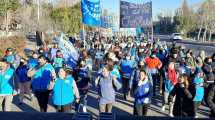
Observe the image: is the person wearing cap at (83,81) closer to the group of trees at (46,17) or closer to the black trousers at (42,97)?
the black trousers at (42,97)

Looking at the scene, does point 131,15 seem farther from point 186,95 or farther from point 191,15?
point 191,15

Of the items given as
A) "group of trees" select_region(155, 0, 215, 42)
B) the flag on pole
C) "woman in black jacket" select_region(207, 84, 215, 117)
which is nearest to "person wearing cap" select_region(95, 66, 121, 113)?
"woman in black jacket" select_region(207, 84, 215, 117)

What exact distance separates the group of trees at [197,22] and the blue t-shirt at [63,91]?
67.2m

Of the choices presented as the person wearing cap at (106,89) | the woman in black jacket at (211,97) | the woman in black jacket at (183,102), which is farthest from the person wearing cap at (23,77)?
the woman in black jacket at (211,97)

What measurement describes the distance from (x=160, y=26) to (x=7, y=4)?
275 feet

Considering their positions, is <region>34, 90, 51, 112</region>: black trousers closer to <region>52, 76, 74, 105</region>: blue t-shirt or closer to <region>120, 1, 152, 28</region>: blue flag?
<region>52, 76, 74, 105</region>: blue t-shirt

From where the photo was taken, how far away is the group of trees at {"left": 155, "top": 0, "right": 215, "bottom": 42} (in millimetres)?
77125

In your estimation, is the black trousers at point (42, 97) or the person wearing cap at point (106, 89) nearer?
the person wearing cap at point (106, 89)

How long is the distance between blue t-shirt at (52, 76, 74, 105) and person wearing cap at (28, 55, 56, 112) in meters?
0.92

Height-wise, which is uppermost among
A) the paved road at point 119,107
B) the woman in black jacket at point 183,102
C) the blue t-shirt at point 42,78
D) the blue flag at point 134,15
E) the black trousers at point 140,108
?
the blue flag at point 134,15

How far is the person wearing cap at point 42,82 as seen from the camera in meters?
10.1

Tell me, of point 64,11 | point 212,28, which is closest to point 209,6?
point 212,28

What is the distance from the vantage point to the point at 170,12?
127188mm

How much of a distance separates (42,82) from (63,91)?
116 centimetres
